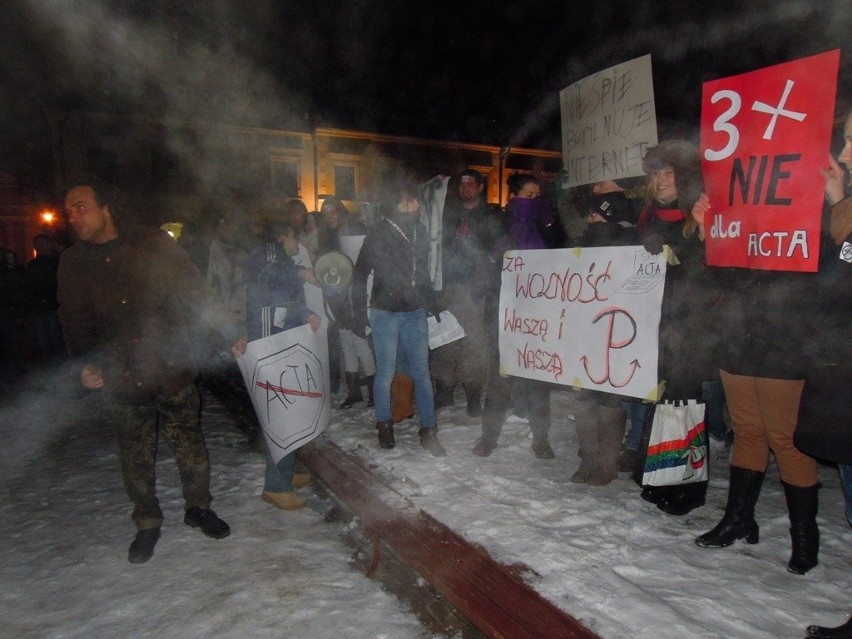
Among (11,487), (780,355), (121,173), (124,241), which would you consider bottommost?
(11,487)

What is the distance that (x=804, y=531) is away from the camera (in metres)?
2.54

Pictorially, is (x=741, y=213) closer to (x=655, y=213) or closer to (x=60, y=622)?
(x=655, y=213)

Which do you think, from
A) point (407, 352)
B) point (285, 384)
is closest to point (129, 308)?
point (285, 384)

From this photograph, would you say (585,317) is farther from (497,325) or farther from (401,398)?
(401,398)

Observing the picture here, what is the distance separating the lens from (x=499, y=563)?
267cm

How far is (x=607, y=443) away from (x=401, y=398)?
2.16 metres

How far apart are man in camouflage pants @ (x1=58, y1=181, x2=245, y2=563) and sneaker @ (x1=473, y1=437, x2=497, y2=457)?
1911 mm

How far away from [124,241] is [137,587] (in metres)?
1.82

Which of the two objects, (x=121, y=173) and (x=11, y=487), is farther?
(x=121, y=173)

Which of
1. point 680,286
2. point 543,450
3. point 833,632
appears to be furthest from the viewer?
point 543,450

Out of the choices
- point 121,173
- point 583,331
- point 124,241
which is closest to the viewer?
point 124,241

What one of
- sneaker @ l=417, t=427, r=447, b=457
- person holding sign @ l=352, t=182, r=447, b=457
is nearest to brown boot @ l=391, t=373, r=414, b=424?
person holding sign @ l=352, t=182, r=447, b=457

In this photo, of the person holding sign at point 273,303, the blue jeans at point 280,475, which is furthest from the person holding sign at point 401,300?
the blue jeans at point 280,475

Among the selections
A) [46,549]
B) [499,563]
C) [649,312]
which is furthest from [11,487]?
[649,312]
